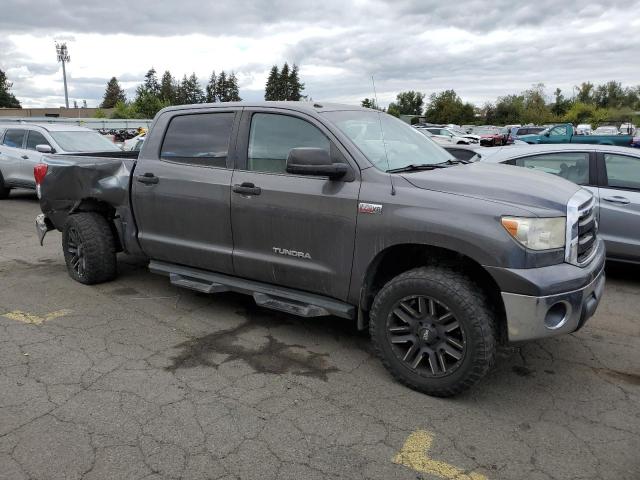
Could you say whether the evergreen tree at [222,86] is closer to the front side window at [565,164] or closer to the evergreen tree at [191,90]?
the evergreen tree at [191,90]

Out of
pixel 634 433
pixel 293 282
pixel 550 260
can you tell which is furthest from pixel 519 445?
pixel 293 282

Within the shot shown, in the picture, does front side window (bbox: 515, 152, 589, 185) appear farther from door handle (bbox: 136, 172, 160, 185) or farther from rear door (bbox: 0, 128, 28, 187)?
rear door (bbox: 0, 128, 28, 187)

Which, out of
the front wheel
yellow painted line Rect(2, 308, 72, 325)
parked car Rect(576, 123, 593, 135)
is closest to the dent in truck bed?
yellow painted line Rect(2, 308, 72, 325)

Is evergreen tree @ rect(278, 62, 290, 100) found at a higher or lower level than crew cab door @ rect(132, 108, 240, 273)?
higher

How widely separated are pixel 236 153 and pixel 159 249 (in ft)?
4.02

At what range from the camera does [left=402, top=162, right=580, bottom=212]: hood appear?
330cm

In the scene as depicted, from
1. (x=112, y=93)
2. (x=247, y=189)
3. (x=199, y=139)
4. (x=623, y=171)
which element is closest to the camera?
(x=247, y=189)

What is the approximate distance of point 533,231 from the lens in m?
3.15

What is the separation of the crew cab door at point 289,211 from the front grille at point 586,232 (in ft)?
4.74

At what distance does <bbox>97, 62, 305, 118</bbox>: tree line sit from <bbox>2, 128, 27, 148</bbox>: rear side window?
171ft

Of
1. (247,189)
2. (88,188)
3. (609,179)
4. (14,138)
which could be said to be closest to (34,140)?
(14,138)

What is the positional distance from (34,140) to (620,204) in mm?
11083

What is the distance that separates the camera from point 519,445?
298cm

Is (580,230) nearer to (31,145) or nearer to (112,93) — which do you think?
(31,145)
